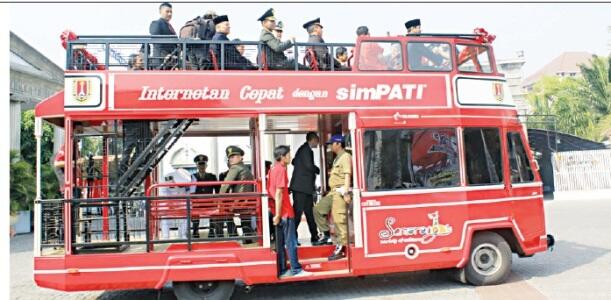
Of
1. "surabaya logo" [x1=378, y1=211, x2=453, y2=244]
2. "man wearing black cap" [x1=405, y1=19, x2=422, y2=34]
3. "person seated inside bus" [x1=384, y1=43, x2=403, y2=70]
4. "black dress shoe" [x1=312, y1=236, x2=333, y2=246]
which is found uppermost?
"man wearing black cap" [x1=405, y1=19, x2=422, y2=34]

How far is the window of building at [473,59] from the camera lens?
7.12m

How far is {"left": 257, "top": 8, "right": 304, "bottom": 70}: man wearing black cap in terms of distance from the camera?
6.74 m

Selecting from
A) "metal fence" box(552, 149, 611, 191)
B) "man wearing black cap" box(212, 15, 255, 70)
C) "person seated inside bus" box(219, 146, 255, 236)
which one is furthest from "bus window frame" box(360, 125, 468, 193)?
A: "metal fence" box(552, 149, 611, 191)

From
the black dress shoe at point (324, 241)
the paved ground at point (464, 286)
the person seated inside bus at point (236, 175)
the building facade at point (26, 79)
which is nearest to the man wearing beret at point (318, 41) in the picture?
the person seated inside bus at point (236, 175)

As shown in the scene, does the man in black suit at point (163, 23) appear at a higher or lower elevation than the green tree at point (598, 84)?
lower

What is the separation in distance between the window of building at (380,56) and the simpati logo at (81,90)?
344cm

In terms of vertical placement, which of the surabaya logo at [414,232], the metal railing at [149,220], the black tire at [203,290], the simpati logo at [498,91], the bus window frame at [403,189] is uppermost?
the simpati logo at [498,91]

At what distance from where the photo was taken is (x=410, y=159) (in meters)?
6.80

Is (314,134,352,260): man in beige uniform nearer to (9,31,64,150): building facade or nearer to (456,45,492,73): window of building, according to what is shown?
(456,45,492,73): window of building

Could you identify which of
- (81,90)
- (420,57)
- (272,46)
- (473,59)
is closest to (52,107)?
(81,90)

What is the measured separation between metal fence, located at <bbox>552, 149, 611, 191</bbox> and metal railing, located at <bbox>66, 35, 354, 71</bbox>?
1958 cm

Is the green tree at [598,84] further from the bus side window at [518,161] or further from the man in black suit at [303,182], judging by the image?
the man in black suit at [303,182]

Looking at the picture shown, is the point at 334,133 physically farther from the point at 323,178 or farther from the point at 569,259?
the point at 569,259

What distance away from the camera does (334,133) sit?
796 cm
